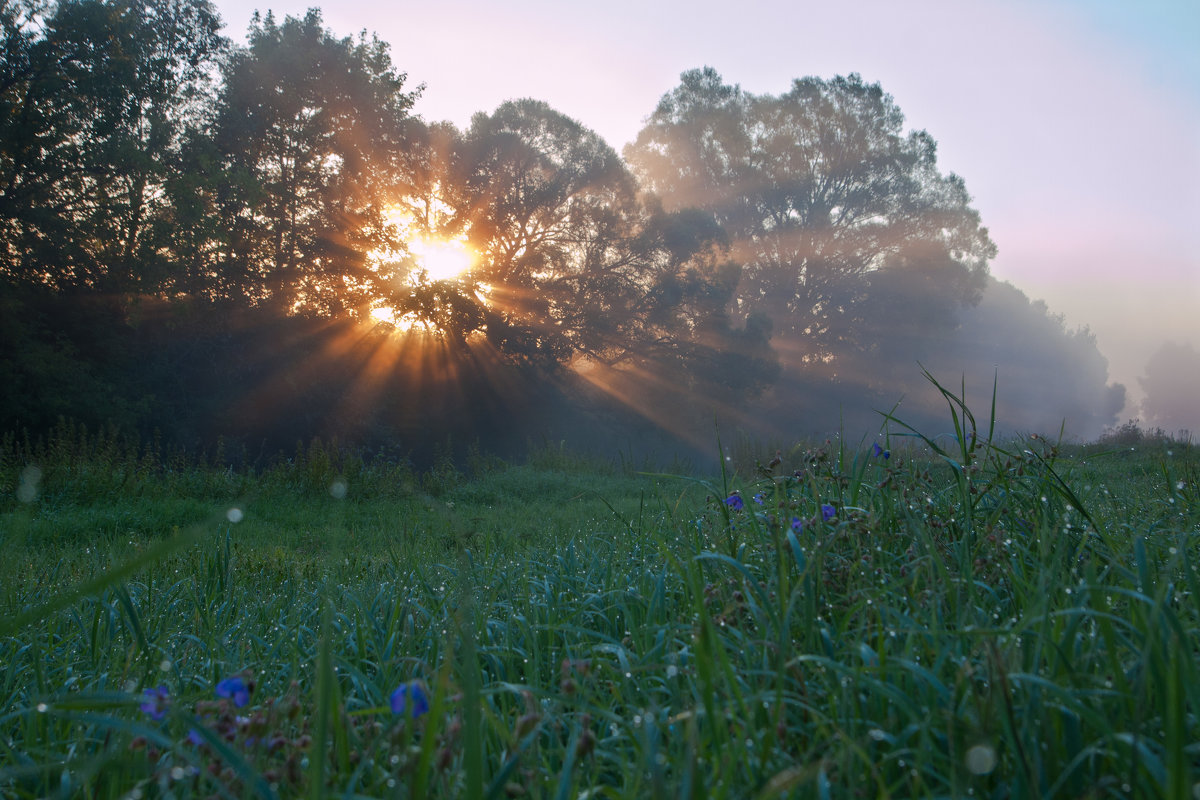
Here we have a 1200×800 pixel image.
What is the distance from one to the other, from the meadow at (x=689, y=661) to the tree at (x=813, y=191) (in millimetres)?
27919

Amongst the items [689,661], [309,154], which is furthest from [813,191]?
[689,661]

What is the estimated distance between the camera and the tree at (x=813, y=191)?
29281 millimetres

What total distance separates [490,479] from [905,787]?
8.80 metres

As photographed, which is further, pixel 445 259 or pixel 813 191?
pixel 813 191

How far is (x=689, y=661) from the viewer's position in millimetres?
1433

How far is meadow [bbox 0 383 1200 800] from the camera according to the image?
92cm

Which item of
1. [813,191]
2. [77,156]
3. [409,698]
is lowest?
[409,698]

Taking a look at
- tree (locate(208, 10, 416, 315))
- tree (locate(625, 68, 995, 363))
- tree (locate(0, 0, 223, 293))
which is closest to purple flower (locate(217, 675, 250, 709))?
tree (locate(0, 0, 223, 293))

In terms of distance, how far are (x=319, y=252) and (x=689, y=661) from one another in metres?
15.6

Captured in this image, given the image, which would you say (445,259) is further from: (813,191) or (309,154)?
(813,191)

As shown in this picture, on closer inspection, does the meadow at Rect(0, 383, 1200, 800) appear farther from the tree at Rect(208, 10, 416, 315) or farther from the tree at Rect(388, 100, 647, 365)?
the tree at Rect(388, 100, 647, 365)

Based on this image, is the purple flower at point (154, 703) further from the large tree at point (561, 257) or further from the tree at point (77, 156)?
the large tree at point (561, 257)

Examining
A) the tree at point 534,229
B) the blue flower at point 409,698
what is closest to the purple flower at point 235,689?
the blue flower at point 409,698

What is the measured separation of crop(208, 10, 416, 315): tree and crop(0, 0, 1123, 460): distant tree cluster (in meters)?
0.05
